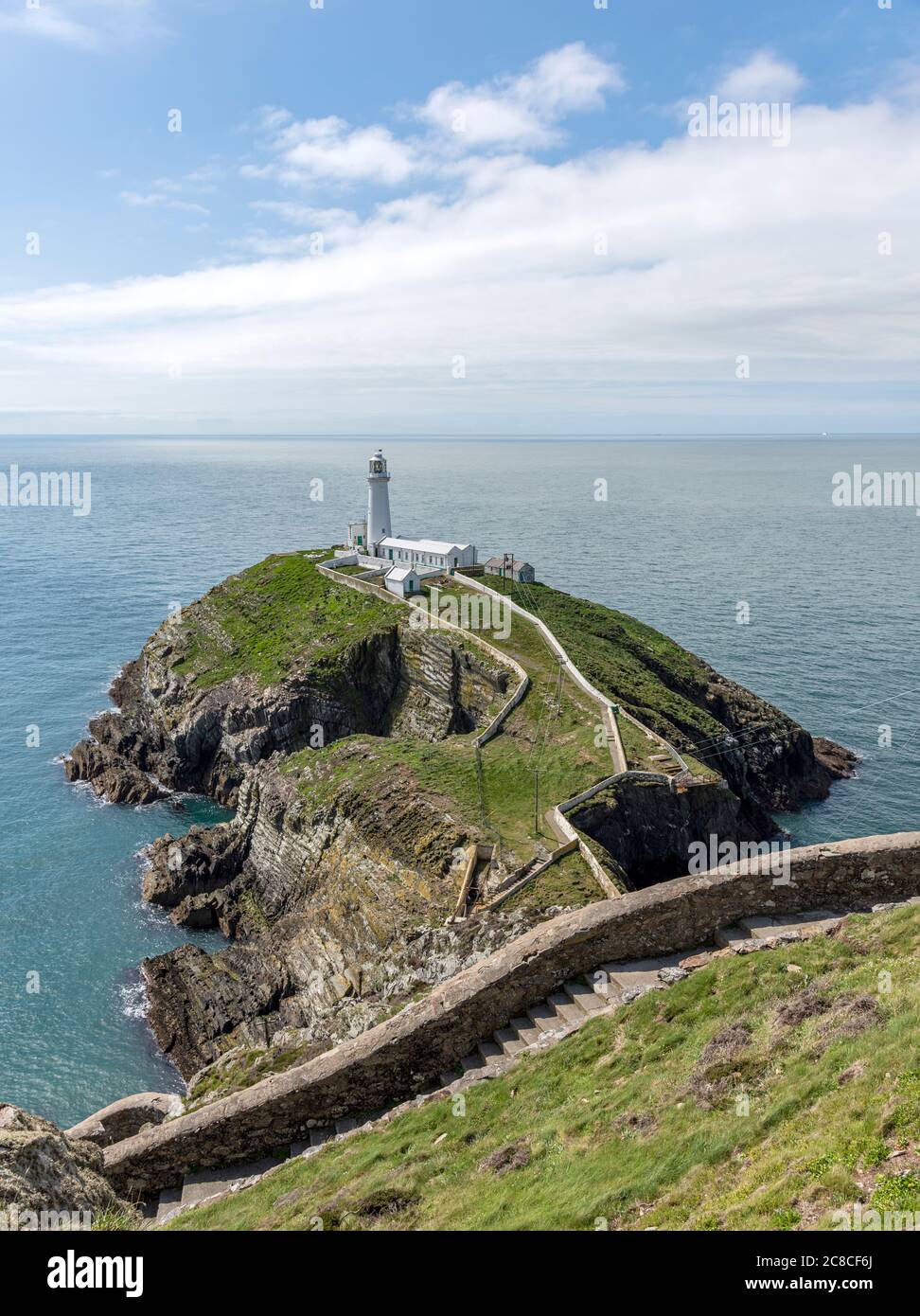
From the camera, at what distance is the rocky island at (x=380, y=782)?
89.2 ft

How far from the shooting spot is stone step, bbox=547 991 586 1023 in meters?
16.2

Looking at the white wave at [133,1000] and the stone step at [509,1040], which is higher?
the stone step at [509,1040]

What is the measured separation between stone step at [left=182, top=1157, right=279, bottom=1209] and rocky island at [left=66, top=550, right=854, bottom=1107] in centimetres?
367

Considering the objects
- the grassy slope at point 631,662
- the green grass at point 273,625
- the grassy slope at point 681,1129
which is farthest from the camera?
the green grass at point 273,625

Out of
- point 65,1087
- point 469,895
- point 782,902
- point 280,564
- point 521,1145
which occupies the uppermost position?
point 280,564

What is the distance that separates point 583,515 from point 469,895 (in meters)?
148

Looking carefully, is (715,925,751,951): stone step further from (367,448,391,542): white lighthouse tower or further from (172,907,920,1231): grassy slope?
(367,448,391,542): white lighthouse tower

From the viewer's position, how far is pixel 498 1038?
16.6 m

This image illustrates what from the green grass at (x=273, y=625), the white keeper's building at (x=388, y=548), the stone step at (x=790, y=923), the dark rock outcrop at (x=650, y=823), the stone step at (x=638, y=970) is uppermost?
the white keeper's building at (x=388, y=548)

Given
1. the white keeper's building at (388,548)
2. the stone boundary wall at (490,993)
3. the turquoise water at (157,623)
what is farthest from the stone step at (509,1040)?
the white keeper's building at (388,548)

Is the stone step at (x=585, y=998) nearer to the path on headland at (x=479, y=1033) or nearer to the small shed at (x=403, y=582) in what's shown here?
the path on headland at (x=479, y=1033)

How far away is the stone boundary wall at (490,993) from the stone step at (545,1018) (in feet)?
0.79
